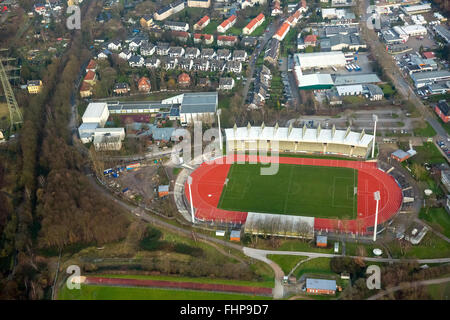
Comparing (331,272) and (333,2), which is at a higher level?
(333,2)

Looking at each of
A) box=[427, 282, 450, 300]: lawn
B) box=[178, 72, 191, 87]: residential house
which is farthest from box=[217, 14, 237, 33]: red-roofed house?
box=[427, 282, 450, 300]: lawn

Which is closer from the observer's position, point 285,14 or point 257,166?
point 257,166

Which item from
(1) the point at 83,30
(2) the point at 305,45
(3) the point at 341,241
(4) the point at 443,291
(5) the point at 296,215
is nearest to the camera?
(4) the point at 443,291

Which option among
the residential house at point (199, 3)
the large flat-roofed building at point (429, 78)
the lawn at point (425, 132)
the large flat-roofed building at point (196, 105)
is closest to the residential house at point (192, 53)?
the large flat-roofed building at point (196, 105)

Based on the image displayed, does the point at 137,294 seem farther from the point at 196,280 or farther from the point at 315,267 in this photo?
the point at 315,267

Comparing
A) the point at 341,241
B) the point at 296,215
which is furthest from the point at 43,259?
the point at 341,241

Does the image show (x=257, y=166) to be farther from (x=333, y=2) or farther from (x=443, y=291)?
(x=333, y=2)

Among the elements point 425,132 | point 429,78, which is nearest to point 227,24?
point 429,78
